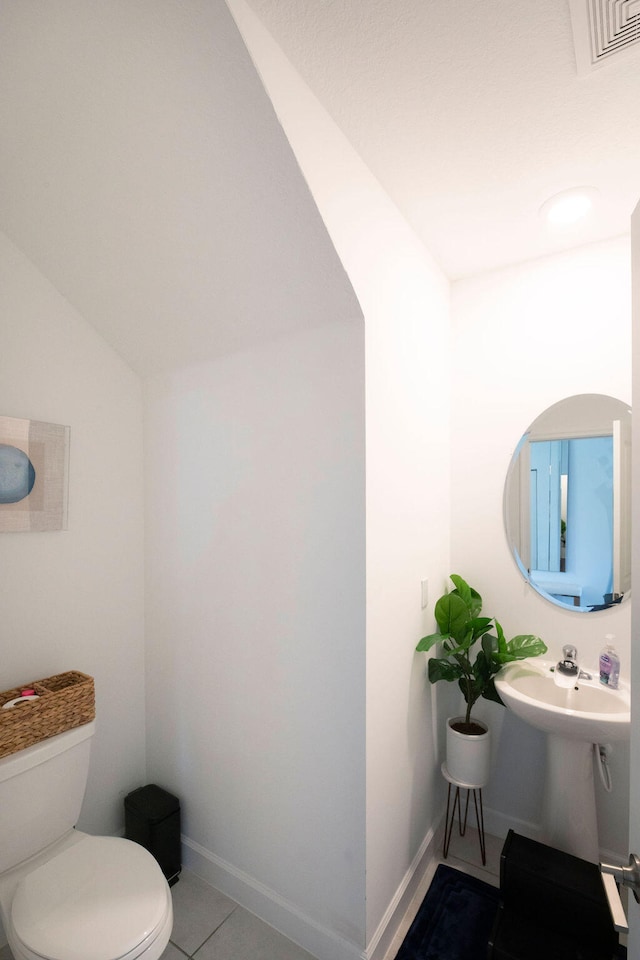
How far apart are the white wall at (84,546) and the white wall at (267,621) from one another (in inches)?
3.9

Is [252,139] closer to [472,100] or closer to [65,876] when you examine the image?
[472,100]

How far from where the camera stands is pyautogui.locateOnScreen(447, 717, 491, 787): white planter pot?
181 centimetres

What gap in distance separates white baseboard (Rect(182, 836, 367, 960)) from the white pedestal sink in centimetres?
86

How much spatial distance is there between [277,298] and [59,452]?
3.30 feet

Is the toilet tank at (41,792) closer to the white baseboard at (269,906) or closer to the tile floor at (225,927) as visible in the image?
the tile floor at (225,927)

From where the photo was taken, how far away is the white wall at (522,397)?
1805 millimetres

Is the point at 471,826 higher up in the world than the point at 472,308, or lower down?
lower down

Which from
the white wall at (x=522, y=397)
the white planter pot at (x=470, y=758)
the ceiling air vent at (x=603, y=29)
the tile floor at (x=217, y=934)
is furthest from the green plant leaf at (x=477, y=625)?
the ceiling air vent at (x=603, y=29)

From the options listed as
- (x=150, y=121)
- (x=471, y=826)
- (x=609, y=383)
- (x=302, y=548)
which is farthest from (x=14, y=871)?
(x=609, y=383)

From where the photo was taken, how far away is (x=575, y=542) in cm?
188

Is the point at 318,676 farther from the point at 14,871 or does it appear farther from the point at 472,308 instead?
the point at 472,308

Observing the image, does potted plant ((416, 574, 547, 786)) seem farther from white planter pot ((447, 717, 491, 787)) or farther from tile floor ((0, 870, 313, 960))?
tile floor ((0, 870, 313, 960))

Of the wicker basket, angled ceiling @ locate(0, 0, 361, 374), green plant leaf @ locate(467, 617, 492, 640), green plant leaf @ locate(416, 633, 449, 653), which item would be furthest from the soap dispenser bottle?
the wicker basket

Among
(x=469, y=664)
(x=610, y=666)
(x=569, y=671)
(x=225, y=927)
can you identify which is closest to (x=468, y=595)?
(x=469, y=664)
